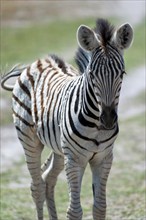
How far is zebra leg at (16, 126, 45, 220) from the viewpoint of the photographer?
326 inches

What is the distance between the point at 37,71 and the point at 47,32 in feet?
64.6

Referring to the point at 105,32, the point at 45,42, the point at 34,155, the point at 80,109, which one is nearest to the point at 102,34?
the point at 105,32

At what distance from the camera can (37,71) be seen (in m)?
8.46

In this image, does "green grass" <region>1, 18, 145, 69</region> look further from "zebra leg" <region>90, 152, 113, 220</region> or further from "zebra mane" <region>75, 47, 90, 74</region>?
"zebra leg" <region>90, 152, 113, 220</region>

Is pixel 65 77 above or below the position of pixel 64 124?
above

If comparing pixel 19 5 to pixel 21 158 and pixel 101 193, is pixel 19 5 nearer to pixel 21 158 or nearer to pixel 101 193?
pixel 21 158

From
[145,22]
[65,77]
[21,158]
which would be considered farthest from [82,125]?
[145,22]

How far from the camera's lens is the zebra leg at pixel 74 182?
23.1ft

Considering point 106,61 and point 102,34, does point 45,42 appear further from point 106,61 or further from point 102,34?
point 106,61

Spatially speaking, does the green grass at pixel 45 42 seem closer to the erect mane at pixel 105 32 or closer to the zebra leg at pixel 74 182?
the zebra leg at pixel 74 182

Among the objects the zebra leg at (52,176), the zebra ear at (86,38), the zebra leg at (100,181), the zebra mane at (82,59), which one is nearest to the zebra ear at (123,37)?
the zebra ear at (86,38)

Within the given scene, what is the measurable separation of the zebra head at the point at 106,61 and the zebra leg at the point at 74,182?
63cm

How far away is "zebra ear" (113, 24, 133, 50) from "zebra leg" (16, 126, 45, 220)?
1850mm

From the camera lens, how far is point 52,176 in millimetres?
8711
